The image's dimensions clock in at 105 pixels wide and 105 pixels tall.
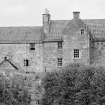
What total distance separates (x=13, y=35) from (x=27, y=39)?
123 inches

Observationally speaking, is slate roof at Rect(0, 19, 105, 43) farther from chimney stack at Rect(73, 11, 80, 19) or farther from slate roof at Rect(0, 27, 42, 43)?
chimney stack at Rect(73, 11, 80, 19)

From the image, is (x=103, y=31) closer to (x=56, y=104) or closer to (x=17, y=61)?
(x=17, y=61)

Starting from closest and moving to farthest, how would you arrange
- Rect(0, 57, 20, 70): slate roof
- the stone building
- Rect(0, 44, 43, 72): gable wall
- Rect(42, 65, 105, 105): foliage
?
Rect(42, 65, 105, 105): foliage, the stone building, Rect(0, 57, 20, 70): slate roof, Rect(0, 44, 43, 72): gable wall

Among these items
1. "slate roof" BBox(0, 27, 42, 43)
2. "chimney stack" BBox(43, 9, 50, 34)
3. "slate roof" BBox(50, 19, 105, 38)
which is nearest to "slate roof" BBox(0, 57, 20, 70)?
"slate roof" BBox(0, 27, 42, 43)

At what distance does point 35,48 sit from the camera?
8806 cm

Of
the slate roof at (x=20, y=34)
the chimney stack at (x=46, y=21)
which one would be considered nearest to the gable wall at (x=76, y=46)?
the chimney stack at (x=46, y=21)

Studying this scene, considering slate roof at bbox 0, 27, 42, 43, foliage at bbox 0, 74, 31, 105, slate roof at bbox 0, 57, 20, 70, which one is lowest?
foliage at bbox 0, 74, 31, 105

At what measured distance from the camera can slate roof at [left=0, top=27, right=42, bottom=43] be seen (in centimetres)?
8900

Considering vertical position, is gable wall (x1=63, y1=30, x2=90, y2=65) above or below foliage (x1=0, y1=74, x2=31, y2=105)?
above

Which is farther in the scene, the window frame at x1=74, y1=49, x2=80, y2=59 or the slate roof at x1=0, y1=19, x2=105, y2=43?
the slate roof at x1=0, y1=19, x2=105, y2=43

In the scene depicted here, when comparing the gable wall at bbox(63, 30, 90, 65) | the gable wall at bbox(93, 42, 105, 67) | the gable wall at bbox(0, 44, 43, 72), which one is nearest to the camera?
the gable wall at bbox(63, 30, 90, 65)

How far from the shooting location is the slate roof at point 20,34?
8900 centimetres

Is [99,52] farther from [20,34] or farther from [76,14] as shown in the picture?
[20,34]

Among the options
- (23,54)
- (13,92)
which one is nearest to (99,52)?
(23,54)
